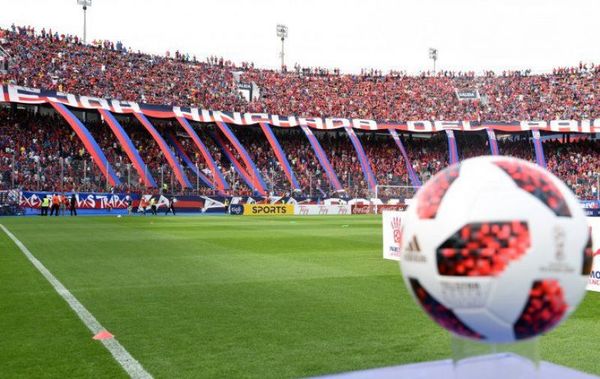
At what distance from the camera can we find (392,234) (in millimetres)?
13609

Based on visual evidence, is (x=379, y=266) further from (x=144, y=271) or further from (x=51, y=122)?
(x=51, y=122)

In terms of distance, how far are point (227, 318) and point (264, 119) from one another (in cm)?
4033

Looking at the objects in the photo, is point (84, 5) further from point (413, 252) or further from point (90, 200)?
point (413, 252)

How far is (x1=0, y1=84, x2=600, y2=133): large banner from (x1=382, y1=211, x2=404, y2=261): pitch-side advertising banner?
30.9 m

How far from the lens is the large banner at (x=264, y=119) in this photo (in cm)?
3838

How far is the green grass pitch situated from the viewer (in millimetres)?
5297

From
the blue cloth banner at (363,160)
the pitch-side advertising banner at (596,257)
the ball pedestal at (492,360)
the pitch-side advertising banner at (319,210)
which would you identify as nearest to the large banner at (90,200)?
the pitch-side advertising banner at (319,210)

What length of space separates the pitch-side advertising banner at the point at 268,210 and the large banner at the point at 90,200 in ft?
23.2

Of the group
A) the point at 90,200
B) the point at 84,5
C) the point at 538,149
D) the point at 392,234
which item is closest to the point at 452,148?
the point at 538,149

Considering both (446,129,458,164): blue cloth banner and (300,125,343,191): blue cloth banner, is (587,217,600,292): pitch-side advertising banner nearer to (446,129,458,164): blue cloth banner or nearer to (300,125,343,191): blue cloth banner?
(300,125,343,191): blue cloth banner

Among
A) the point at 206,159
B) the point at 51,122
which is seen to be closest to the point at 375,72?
the point at 206,159

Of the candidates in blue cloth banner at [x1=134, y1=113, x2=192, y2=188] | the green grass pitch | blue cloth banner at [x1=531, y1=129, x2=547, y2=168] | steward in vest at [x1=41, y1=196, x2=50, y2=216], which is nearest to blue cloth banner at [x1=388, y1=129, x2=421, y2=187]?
blue cloth banner at [x1=531, y1=129, x2=547, y2=168]

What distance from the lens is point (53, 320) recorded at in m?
7.01

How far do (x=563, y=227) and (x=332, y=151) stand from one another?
4759cm
